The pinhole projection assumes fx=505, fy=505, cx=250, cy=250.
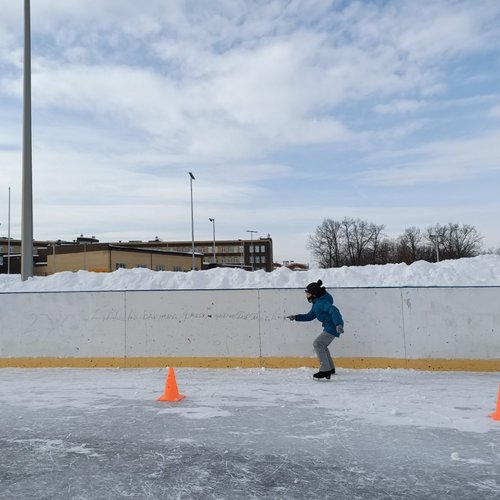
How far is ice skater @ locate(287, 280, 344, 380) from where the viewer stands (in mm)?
8141

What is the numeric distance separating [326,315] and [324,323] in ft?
0.44

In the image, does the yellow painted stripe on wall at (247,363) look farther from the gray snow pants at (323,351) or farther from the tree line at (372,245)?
the tree line at (372,245)

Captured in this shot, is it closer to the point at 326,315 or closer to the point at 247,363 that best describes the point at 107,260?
the point at 247,363

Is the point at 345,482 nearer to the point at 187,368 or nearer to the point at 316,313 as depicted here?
the point at 316,313

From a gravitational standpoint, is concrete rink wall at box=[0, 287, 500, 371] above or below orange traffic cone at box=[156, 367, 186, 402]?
above

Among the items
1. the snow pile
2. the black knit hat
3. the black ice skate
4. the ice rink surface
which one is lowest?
the ice rink surface

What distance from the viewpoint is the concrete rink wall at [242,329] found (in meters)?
9.08

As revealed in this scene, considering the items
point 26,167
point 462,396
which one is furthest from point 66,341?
point 462,396

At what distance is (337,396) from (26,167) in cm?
1042

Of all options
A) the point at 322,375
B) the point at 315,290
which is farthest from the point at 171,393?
the point at 315,290

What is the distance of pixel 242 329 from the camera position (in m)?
9.66

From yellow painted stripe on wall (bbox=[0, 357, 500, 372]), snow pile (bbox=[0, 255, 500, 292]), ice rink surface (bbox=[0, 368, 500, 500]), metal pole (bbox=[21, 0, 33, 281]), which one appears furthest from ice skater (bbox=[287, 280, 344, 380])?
metal pole (bbox=[21, 0, 33, 281])

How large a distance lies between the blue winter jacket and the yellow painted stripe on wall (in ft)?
4.27

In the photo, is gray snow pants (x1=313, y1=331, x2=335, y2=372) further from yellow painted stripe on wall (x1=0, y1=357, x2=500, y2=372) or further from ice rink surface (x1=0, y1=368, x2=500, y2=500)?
yellow painted stripe on wall (x1=0, y1=357, x2=500, y2=372)
